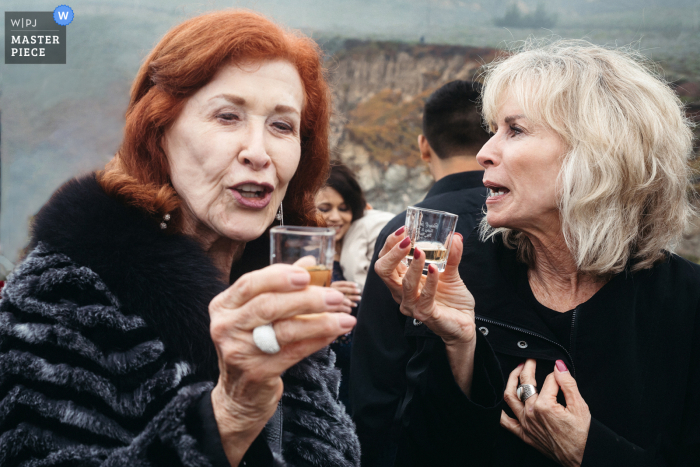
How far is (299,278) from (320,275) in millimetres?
142

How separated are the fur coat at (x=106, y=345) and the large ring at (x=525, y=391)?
863 mm

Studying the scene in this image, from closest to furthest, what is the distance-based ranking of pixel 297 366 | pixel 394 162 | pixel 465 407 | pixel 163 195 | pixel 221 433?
pixel 221 433
pixel 163 195
pixel 297 366
pixel 465 407
pixel 394 162

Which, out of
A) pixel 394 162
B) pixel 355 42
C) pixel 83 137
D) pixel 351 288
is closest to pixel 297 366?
pixel 351 288

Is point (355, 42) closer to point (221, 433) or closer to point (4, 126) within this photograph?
point (4, 126)

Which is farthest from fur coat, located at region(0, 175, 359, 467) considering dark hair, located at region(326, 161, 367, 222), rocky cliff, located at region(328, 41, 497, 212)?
rocky cliff, located at region(328, 41, 497, 212)

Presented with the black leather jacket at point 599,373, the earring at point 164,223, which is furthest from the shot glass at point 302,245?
the black leather jacket at point 599,373

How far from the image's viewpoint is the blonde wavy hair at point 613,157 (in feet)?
6.75

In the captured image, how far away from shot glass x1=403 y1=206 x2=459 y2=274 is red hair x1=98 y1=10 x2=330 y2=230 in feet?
2.53

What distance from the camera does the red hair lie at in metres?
Result: 1.64

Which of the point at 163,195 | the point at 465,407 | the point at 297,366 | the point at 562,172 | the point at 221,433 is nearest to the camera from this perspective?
the point at 221,433

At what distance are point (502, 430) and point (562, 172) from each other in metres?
1.14

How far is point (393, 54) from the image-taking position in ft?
30.7

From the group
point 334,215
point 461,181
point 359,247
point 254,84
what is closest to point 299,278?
point 254,84

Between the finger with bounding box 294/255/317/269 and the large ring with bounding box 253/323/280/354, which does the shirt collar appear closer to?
the finger with bounding box 294/255/317/269
